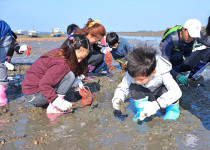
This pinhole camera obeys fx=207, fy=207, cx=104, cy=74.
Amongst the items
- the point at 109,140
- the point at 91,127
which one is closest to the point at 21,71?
the point at 91,127

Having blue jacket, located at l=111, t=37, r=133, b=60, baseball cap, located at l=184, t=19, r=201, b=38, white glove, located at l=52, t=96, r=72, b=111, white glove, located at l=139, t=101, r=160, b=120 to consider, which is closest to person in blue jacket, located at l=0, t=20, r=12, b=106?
white glove, located at l=52, t=96, r=72, b=111

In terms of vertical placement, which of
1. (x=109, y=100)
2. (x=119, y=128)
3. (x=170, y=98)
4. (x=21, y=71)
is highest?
(x=170, y=98)

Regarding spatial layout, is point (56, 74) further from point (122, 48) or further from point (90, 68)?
point (122, 48)

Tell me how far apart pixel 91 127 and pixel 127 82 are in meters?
0.71

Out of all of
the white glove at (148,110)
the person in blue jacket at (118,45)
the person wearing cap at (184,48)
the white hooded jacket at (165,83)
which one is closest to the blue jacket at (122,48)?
the person in blue jacket at (118,45)

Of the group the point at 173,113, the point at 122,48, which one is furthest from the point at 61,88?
the point at 122,48

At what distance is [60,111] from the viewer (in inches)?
116

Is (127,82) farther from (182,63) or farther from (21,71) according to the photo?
(21,71)

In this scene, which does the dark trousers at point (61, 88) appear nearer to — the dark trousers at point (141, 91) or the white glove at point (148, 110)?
the dark trousers at point (141, 91)

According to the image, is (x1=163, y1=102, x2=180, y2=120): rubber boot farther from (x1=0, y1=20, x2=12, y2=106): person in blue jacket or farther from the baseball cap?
(x1=0, y1=20, x2=12, y2=106): person in blue jacket

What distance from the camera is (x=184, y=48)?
420cm

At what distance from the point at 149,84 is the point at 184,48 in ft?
6.90

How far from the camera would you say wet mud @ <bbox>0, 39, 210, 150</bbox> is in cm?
207

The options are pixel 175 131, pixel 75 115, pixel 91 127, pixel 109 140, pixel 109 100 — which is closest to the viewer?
pixel 109 140
